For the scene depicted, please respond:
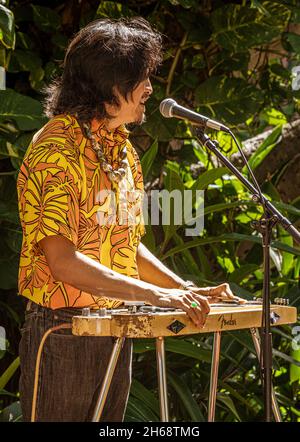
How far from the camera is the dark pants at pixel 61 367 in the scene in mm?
1941

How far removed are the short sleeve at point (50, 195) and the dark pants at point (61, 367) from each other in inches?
6.2

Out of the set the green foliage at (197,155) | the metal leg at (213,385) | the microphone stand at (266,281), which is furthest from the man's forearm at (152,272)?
the green foliage at (197,155)

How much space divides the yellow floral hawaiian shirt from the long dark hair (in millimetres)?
53

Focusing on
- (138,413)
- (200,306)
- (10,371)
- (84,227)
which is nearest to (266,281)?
(200,306)

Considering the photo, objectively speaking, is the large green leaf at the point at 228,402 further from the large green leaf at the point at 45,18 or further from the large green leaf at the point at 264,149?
the large green leaf at the point at 45,18

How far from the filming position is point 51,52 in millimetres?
3590

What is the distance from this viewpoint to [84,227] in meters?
1.98

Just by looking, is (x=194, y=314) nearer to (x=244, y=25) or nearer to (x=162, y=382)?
(x=162, y=382)

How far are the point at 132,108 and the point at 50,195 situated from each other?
1.02ft

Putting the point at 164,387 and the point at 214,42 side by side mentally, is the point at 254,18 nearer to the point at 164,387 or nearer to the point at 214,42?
the point at 214,42

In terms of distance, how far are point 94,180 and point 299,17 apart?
189cm

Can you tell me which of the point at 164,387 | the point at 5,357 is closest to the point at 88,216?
the point at 164,387

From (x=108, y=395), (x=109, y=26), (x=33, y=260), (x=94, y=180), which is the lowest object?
(x=108, y=395)

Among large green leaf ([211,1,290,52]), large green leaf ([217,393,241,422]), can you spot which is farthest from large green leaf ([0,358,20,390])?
large green leaf ([211,1,290,52])
